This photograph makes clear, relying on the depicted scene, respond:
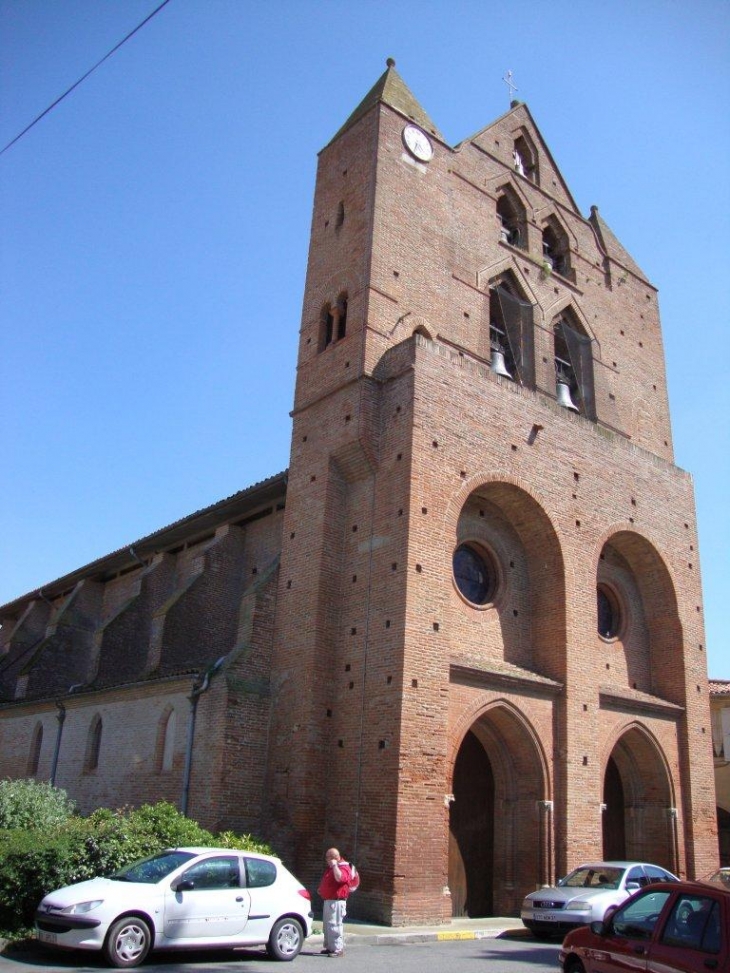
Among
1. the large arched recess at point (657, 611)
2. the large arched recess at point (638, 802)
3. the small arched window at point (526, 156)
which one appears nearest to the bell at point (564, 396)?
the large arched recess at point (657, 611)

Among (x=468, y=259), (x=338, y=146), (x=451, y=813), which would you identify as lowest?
(x=451, y=813)

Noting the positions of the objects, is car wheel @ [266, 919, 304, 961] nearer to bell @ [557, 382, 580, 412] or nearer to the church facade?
the church facade

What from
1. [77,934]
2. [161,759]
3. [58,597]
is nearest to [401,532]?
[161,759]

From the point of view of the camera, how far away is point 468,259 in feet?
72.9

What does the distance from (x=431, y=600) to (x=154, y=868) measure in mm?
7149

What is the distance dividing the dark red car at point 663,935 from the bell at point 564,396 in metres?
16.1

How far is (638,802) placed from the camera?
2031 centimetres

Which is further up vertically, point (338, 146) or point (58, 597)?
point (338, 146)

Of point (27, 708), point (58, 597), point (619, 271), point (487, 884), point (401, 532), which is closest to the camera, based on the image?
point (401, 532)

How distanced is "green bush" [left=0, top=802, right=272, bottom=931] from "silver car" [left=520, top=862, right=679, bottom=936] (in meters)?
5.11

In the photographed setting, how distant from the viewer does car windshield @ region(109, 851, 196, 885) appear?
32.8ft

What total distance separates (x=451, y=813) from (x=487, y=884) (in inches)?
69.1

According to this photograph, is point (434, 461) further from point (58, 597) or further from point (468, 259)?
point (58, 597)

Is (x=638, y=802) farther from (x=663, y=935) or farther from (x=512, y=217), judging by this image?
(x=512, y=217)
